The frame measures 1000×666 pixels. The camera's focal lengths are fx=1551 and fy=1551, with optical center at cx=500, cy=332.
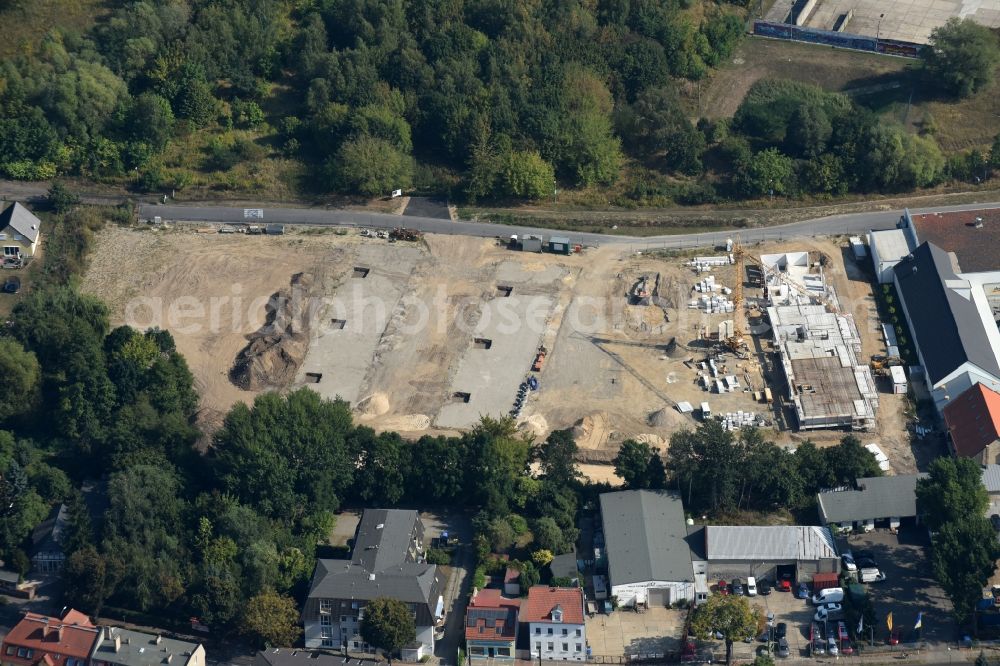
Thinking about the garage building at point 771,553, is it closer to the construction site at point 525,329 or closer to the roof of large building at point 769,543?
the roof of large building at point 769,543

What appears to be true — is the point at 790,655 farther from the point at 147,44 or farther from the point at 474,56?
the point at 147,44

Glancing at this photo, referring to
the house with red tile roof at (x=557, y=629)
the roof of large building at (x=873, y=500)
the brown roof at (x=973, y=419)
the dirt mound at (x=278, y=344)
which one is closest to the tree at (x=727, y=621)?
the house with red tile roof at (x=557, y=629)

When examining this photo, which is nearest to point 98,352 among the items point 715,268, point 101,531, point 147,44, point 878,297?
point 101,531

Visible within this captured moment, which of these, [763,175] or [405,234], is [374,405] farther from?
[763,175]

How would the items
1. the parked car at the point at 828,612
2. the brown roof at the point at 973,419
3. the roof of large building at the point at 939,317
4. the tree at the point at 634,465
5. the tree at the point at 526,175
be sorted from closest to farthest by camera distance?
the parked car at the point at 828,612 → the tree at the point at 634,465 → the brown roof at the point at 973,419 → the roof of large building at the point at 939,317 → the tree at the point at 526,175

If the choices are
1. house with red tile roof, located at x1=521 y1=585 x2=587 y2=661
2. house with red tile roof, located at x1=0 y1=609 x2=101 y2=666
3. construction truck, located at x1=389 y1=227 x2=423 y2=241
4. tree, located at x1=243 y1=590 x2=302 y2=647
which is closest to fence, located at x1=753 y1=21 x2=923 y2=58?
construction truck, located at x1=389 y1=227 x2=423 y2=241

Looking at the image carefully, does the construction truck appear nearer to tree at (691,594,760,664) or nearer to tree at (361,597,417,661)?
tree at (361,597,417,661)
